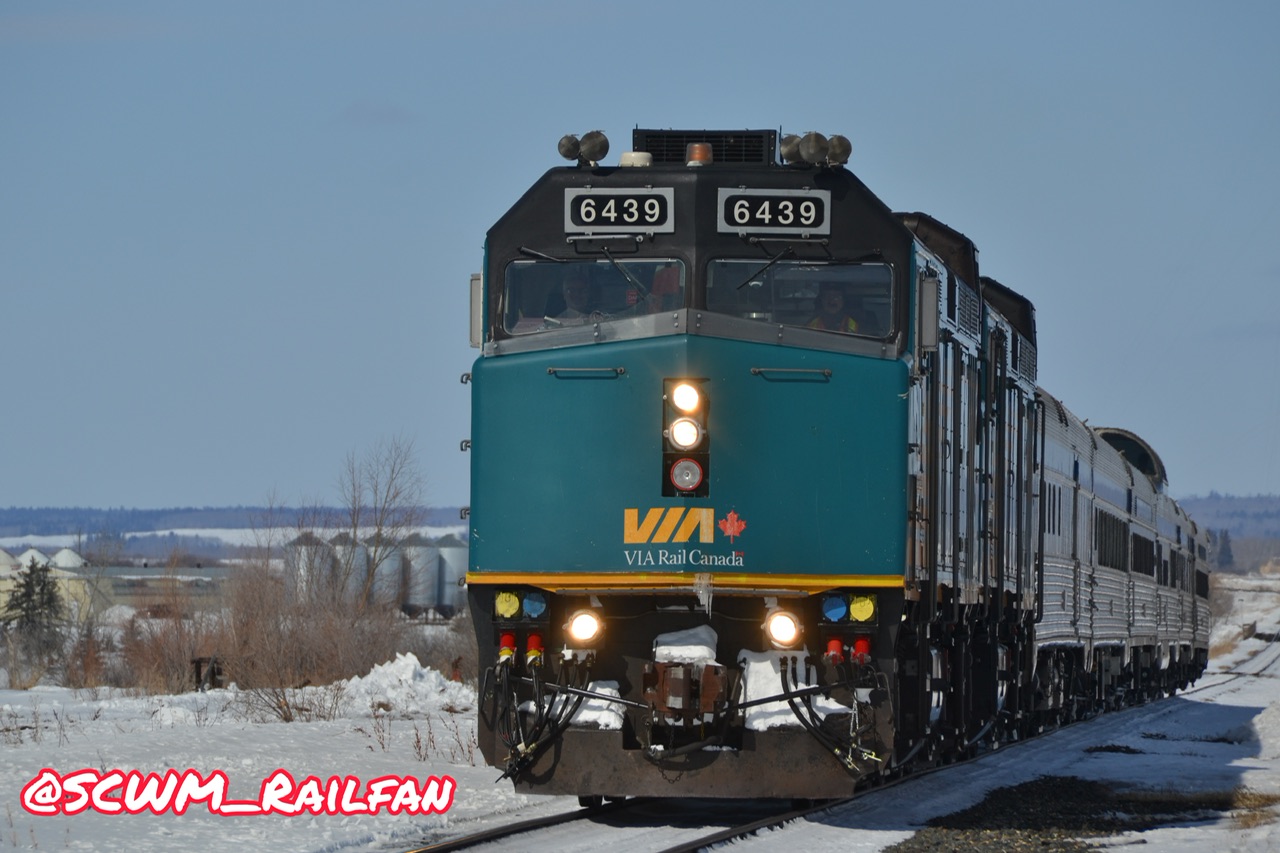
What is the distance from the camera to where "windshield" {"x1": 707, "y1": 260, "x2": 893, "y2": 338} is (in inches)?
466

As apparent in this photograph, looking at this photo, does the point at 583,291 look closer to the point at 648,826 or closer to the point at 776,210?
the point at 776,210

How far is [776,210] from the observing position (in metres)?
12.0

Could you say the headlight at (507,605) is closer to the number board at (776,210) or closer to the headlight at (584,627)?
the headlight at (584,627)

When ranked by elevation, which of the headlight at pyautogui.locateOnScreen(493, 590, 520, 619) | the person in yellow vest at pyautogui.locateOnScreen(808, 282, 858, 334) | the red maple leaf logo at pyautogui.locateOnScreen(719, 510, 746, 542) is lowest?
the headlight at pyautogui.locateOnScreen(493, 590, 520, 619)

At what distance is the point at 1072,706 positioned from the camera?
82.8ft

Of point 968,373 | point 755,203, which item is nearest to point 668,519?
point 755,203

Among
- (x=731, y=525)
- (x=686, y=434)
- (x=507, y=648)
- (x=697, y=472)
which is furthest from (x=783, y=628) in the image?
(x=507, y=648)

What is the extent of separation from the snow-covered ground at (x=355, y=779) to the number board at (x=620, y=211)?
4.21 m

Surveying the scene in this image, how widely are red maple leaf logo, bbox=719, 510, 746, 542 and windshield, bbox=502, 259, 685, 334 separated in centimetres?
147

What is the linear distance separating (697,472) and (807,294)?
4.84 ft

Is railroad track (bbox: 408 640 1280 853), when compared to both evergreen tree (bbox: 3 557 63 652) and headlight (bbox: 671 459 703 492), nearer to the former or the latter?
headlight (bbox: 671 459 703 492)

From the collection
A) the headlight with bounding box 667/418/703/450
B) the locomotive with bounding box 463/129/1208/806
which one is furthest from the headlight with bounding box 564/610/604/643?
the headlight with bounding box 667/418/703/450

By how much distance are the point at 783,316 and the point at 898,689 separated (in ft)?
8.76

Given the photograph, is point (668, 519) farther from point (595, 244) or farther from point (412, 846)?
point (412, 846)
